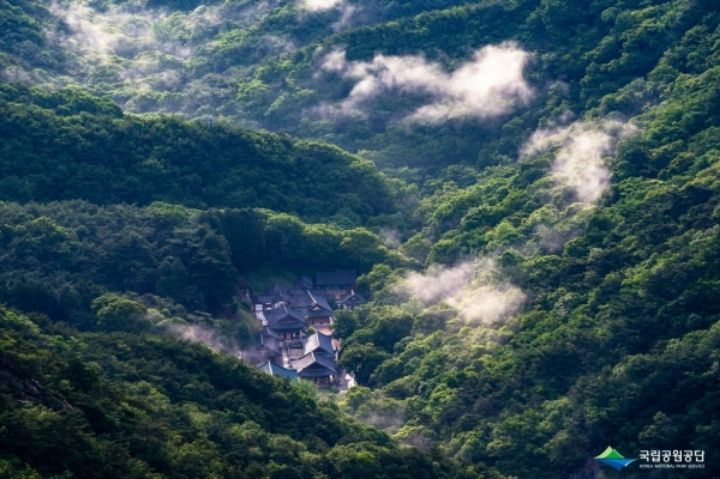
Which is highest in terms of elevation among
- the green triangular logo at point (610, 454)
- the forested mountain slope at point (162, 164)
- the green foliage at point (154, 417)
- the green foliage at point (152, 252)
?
the forested mountain slope at point (162, 164)

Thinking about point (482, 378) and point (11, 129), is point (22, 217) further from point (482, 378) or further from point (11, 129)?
point (482, 378)

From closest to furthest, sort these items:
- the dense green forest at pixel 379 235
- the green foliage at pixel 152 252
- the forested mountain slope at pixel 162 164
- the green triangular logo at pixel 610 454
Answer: the dense green forest at pixel 379 235 → the green triangular logo at pixel 610 454 → the green foliage at pixel 152 252 → the forested mountain slope at pixel 162 164

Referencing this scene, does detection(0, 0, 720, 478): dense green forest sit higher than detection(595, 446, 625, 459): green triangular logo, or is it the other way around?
detection(0, 0, 720, 478): dense green forest

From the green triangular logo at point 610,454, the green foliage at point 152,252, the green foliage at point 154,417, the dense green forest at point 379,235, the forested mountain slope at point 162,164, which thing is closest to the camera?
the green foliage at point 154,417

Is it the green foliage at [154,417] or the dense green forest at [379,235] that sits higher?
the dense green forest at [379,235]

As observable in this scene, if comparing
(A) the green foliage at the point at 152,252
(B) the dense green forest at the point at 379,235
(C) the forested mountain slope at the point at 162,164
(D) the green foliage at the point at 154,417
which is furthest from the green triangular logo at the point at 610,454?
(C) the forested mountain slope at the point at 162,164

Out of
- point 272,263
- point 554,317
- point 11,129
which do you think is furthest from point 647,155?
point 11,129

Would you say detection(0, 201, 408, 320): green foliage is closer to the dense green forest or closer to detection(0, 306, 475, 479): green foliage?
the dense green forest

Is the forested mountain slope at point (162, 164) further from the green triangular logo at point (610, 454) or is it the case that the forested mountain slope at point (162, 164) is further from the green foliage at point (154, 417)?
→ the green triangular logo at point (610, 454)

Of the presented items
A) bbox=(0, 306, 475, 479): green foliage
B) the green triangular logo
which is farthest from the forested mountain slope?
the green triangular logo
